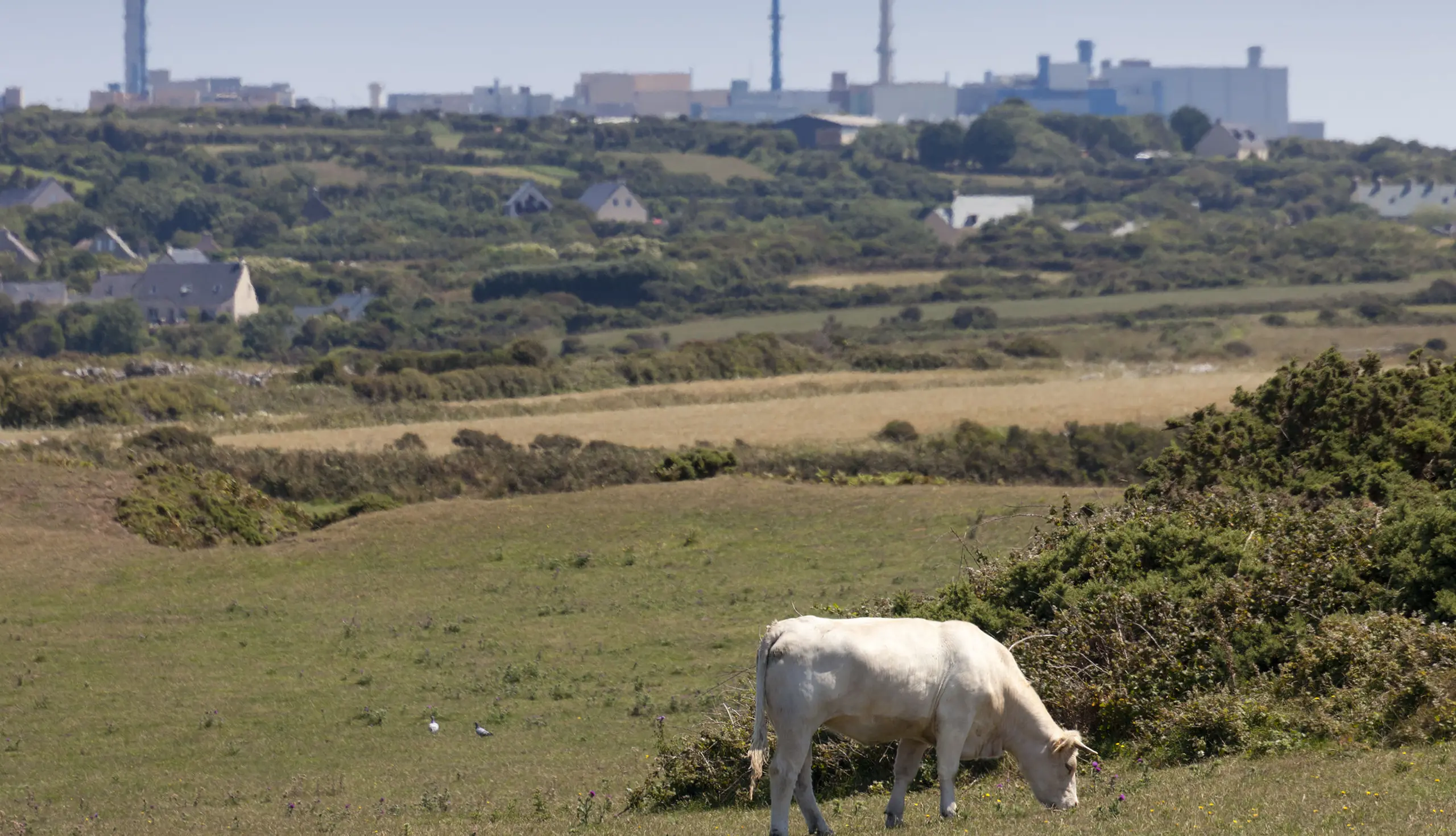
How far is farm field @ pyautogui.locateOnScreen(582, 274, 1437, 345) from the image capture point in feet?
328

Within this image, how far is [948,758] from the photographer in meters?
11.8

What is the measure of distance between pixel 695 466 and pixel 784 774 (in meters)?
25.9

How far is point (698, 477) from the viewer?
37031 mm

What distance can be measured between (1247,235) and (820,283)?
1701 inches

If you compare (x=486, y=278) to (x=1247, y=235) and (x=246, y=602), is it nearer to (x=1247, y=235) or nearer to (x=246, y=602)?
(x=1247, y=235)

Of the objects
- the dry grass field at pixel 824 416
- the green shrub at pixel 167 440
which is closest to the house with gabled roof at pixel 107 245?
the dry grass field at pixel 824 416

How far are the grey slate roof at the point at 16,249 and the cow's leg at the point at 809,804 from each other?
141195mm

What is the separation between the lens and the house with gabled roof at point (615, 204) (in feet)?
551

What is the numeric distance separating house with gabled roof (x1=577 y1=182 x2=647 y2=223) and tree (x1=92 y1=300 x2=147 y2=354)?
61.3 metres

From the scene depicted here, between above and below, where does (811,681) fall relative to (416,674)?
above

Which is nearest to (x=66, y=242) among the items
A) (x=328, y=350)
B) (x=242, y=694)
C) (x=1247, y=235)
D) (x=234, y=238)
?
(x=234, y=238)

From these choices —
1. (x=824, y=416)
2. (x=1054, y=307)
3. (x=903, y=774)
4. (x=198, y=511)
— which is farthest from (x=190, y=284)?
(x=903, y=774)

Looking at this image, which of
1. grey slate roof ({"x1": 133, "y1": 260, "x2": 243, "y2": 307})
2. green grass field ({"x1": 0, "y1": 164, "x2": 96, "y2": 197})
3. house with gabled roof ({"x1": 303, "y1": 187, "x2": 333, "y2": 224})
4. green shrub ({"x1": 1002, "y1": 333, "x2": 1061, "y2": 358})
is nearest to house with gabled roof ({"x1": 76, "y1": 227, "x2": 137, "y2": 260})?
green grass field ({"x1": 0, "y1": 164, "x2": 96, "y2": 197})

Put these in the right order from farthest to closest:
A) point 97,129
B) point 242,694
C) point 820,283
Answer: point 97,129, point 820,283, point 242,694
